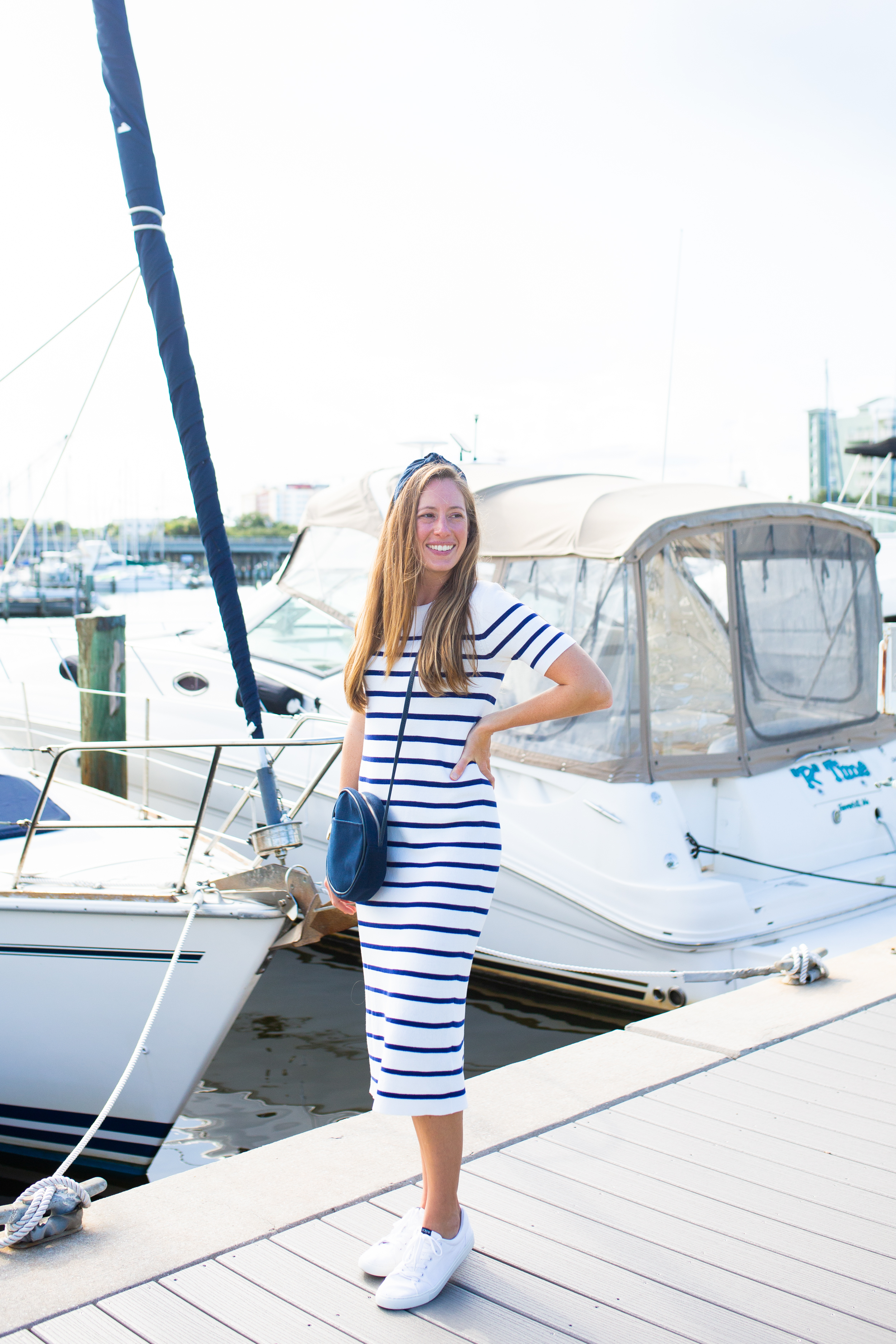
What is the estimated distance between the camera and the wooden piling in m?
7.50

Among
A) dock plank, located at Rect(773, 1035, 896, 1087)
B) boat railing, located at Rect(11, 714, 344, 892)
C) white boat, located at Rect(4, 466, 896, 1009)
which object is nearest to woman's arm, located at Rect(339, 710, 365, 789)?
boat railing, located at Rect(11, 714, 344, 892)

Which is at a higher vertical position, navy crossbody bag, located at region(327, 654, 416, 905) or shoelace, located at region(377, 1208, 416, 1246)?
navy crossbody bag, located at region(327, 654, 416, 905)

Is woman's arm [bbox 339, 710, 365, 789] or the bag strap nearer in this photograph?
the bag strap

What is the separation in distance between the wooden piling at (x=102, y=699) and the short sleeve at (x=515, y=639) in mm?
5638

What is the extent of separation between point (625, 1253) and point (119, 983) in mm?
2439

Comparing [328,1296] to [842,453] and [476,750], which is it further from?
[842,453]

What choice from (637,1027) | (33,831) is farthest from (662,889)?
(33,831)

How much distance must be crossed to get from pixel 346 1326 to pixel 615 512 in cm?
464

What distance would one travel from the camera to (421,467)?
8.00ft

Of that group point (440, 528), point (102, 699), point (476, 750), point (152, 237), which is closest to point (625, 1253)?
point (476, 750)

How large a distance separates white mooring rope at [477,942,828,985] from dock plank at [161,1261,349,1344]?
8.86ft

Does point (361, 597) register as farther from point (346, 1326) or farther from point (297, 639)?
point (346, 1326)

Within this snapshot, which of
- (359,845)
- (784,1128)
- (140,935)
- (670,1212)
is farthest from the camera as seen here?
(140,935)

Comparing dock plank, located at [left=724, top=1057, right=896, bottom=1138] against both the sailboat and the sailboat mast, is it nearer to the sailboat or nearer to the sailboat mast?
the sailboat
